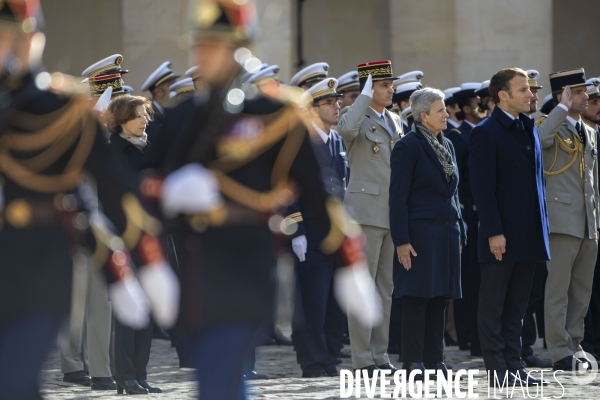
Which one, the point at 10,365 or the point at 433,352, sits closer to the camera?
the point at 10,365

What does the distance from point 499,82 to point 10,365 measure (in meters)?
4.50

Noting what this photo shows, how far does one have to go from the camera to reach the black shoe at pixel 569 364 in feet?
27.9

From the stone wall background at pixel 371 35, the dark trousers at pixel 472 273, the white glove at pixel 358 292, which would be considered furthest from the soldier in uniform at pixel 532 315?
the white glove at pixel 358 292

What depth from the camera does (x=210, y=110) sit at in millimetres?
4082

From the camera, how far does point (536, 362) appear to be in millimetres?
8812

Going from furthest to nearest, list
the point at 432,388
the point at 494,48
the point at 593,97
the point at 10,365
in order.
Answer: the point at 494,48
the point at 593,97
the point at 432,388
the point at 10,365

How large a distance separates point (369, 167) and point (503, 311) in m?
1.50

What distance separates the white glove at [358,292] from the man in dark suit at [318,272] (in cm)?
353

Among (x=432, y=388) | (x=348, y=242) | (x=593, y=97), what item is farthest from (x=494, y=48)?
(x=348, y=242)

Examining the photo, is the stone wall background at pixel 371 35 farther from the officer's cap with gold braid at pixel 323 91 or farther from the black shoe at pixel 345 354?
the black shoe at pixel 345 354

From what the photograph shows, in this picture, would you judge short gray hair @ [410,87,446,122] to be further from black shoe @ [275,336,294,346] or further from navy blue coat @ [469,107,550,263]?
black shoe @ [275,336,294,346]

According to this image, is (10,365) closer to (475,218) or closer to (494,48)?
(475,218)

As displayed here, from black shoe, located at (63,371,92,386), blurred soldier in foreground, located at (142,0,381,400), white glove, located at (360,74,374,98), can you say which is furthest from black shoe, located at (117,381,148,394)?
blurred soldier in foreground, located at (142,0,381,400)

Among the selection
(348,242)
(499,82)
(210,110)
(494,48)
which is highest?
(494,48)
